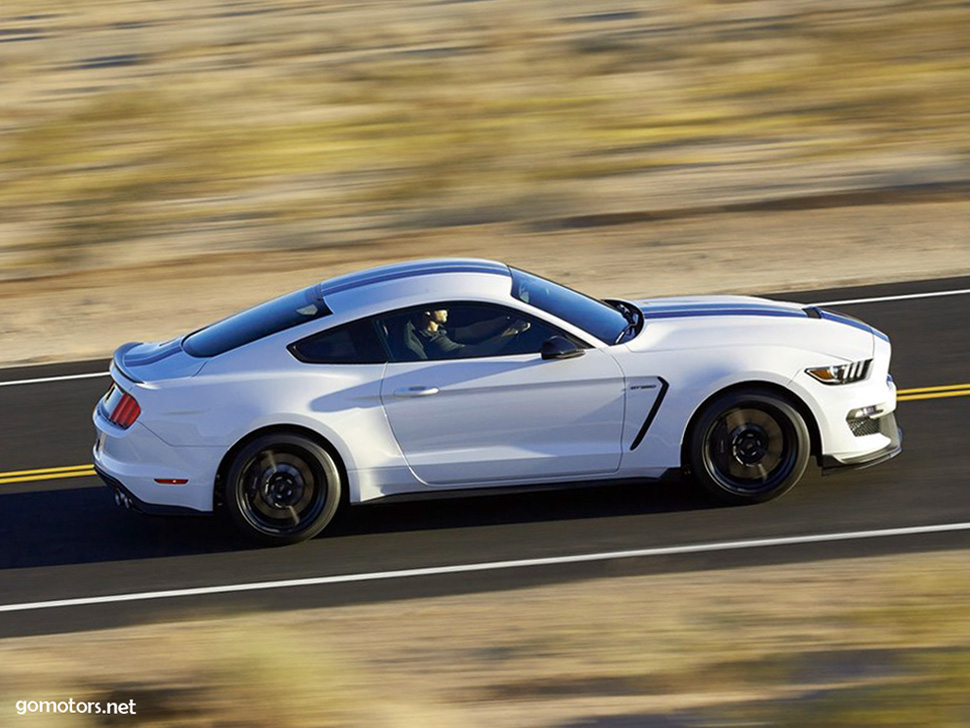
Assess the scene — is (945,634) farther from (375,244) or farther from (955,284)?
(375,244)

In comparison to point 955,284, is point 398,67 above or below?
above

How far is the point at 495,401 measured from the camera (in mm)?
9422

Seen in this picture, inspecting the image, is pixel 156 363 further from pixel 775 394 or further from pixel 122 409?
pixel 775 394

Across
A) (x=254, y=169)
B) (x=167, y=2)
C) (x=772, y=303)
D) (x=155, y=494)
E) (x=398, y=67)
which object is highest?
(x=167, y=2)

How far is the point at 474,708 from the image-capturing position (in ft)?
23.6

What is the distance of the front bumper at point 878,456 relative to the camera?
9.59 metres

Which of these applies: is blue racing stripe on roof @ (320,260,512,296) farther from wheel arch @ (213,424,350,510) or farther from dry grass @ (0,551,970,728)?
dry grass @ (0,551,970,728)

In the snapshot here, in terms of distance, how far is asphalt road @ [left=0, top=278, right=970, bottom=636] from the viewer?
9.02 metres

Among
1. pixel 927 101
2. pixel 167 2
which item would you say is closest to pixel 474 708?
pixel 927 101

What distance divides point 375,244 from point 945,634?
1136 cm

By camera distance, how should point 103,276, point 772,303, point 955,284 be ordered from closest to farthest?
point 772,303, point 955,284, point 103,276

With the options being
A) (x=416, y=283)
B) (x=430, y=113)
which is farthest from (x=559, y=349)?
(x=430, y=113)

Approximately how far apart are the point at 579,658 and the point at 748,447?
2402 millimetres

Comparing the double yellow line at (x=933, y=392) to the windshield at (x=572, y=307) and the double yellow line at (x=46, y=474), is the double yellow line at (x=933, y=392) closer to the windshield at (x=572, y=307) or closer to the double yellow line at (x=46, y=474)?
the windshield at (x=572, y=307)
